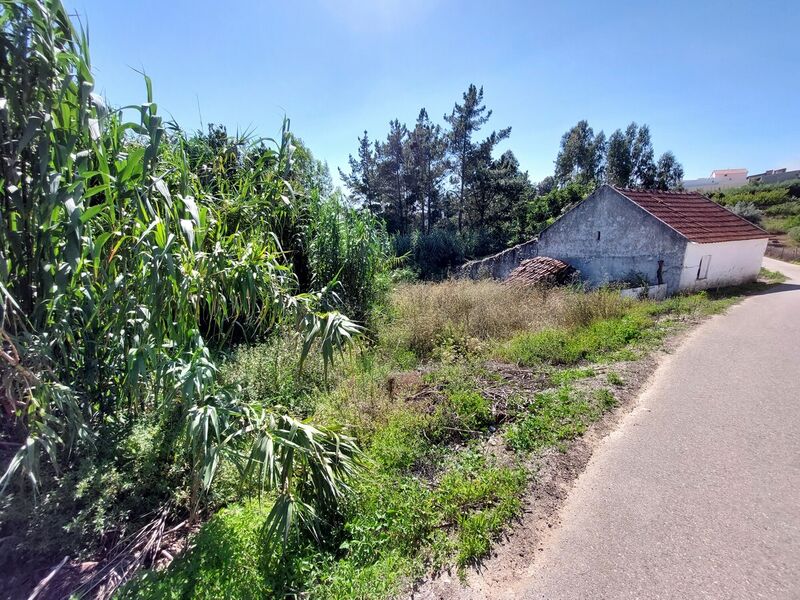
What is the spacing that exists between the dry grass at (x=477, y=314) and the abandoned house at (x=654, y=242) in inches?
170

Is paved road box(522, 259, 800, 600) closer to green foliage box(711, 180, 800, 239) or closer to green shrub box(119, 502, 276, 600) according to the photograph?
green shrub box(119, 502, 276, 600)

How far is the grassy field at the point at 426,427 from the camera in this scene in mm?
2625

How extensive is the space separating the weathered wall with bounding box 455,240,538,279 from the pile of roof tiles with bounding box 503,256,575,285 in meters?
2.38

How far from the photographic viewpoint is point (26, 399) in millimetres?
2496

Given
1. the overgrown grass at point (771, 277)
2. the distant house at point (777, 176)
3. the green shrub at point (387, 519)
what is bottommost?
the overgrown grass at point (771, 277)

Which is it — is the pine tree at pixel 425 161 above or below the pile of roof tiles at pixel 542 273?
above

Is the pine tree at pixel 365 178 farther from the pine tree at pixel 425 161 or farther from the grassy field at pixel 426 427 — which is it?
the grassy field at pixel 426 427

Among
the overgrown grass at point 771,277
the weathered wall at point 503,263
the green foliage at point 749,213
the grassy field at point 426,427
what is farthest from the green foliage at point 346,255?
the green foliage at point 749,213

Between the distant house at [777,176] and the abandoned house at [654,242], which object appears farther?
the distant house at [777,176]

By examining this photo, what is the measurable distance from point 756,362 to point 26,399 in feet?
29.6

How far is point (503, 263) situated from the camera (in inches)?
706

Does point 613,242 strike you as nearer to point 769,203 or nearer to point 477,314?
point 477,314

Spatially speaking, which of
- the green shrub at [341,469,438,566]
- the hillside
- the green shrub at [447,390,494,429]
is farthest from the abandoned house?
the hillside

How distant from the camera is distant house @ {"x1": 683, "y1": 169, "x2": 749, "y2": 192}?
56.4 metres
